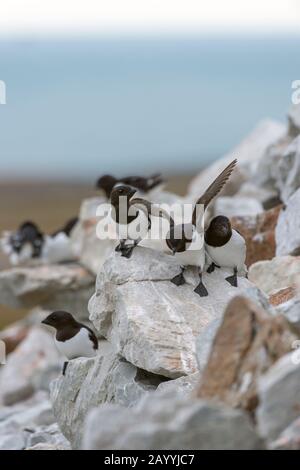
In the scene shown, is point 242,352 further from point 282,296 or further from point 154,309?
point 282,296

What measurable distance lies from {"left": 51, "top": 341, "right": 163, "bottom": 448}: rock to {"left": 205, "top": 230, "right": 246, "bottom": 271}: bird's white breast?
1.10m

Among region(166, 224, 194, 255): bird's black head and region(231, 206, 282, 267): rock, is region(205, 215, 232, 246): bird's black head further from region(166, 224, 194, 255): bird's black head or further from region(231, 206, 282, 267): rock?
region(231, 206, 282, 267): rock

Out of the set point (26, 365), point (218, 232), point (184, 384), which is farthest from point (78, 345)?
point (26, 365)

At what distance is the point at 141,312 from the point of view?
7.59m

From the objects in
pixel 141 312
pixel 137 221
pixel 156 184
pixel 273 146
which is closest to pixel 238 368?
pixel 141 312

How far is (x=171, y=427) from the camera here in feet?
16.3

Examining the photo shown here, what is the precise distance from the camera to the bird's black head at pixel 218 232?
8.09 metres

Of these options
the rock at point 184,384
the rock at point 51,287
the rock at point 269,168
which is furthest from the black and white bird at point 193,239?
the rock at point 51,287

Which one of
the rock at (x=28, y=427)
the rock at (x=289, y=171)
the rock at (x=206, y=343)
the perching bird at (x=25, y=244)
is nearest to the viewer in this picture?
the rock at (x=206, y=343)

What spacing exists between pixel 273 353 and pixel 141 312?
7.43 ft

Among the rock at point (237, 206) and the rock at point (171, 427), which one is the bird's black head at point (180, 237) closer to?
the rock at point (171, 427)

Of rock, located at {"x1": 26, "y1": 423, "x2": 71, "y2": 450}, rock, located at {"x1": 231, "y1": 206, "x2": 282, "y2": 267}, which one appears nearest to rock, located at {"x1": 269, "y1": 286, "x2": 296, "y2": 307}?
rock, located at {"x1": 26, "y1": 423, "x2": 71, "y2": 450}

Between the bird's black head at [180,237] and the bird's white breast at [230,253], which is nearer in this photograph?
the bird's black head at [180,237]

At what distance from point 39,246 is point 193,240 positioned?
976 centimetres
